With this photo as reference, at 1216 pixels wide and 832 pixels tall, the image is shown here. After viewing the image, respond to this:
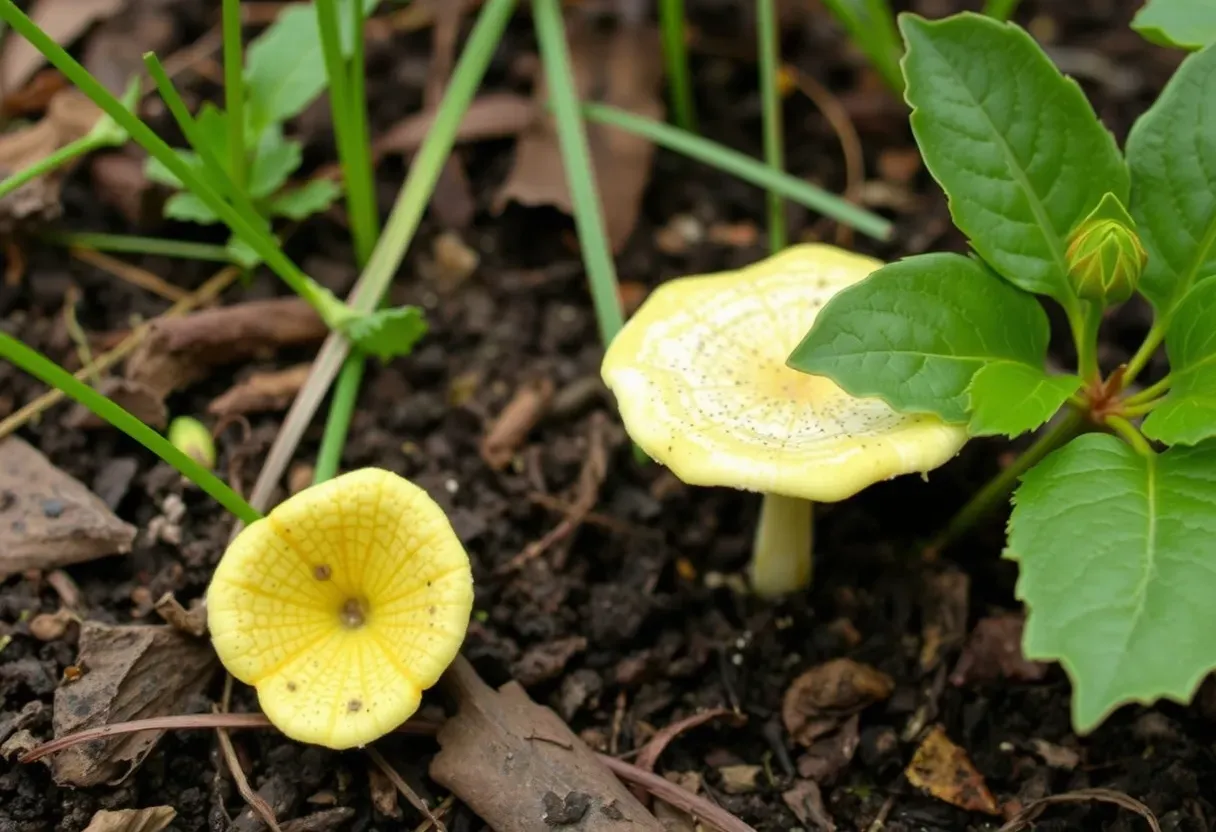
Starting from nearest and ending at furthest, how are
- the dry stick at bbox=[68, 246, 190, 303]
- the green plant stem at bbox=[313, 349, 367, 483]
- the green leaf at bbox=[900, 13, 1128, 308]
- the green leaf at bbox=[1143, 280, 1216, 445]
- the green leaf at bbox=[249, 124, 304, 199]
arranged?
the green leaf at bbox=[1143, 280, 1216, 445] → the green leaf at bbox=[900, 13, 1128, 308] → the green plant stem at bbox=[313, 349, 367, 483] → the green leaf at bbox=[249, 124, 304, 199] → the dry stick at bbox=[68, 246, 190, 303]

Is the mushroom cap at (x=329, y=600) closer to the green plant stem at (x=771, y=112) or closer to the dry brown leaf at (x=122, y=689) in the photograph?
the dry brown leaf at (x=122, y=689)

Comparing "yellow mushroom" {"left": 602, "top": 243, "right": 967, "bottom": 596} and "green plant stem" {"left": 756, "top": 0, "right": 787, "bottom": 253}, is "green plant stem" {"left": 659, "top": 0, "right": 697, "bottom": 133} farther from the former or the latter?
"yellow mushroom" {"left": 602, "top": 243, "right": 967, "bottom": 596}

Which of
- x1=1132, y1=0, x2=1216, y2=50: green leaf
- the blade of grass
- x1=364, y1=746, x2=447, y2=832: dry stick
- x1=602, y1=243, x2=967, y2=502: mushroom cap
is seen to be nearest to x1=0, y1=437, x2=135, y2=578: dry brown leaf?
the blade of grass

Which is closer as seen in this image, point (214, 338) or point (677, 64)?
point (214, 338)

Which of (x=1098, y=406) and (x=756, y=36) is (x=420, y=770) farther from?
(x=756, y=36)

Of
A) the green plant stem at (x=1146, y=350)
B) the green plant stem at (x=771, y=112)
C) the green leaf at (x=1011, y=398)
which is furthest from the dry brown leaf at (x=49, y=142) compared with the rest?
the green plant stem at (x=1146, y=350)

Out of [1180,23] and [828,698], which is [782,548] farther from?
[1180,23]

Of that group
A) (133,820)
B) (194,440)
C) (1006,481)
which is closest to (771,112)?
(1006,481)
